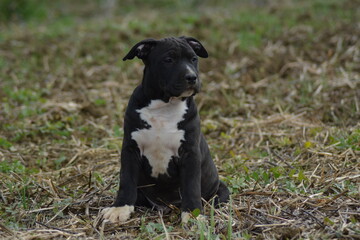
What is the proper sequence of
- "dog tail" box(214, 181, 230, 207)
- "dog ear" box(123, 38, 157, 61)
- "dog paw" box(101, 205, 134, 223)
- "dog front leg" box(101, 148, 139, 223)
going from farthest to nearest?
1. "dog tail" box(214, 181, 230, 207)
2. "dog ear" box(123, 38, 157, 61)
3. "dog front leg" box(101, 148, 139, 223)
4. "dog paw" box(101, 205, 134, 223)

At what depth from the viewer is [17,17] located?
1639 cm

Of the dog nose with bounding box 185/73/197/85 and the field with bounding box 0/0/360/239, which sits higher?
the dog nose with bounding box 185/73/197/85

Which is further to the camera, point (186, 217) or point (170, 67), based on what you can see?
point (170, 67)

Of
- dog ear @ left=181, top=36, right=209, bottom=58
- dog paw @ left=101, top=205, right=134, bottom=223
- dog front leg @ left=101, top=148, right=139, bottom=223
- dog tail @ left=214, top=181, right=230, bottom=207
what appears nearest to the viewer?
dog paw @ left=101, top=205, right=134, bottom=223

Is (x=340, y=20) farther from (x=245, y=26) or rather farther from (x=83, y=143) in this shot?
(x=83, y=143)

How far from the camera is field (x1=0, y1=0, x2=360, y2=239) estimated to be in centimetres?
435

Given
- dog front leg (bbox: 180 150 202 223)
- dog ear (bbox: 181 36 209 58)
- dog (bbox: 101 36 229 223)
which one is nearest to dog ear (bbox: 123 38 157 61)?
dog (bbox: 101 36 229 223)

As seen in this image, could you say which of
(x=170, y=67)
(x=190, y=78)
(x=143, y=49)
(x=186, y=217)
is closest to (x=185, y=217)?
(x=186, y=217)

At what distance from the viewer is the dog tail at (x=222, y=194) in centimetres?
488

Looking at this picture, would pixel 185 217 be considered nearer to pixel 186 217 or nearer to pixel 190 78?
pixel 186 217

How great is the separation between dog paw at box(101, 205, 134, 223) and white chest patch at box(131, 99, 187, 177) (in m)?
0.38

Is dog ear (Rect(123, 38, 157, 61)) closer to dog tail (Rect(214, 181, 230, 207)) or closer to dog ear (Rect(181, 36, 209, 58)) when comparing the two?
dog ear (Rect(181, 36, 209, 58))

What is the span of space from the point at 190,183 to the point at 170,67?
35.0 inches

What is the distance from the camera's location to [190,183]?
441cm
